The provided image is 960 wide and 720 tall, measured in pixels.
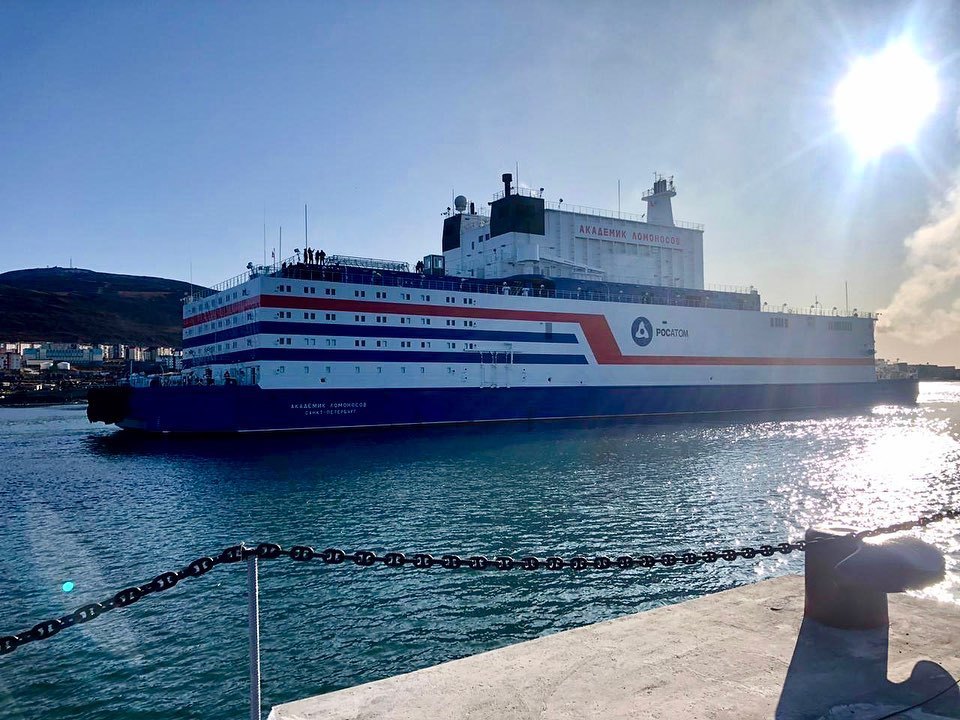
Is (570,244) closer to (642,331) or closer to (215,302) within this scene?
(642,331)

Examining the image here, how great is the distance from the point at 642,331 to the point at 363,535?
3101 centimetres

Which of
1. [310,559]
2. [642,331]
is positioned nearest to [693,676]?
[310,559]

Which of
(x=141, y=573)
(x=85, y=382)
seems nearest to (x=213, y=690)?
(x=141, y=573)

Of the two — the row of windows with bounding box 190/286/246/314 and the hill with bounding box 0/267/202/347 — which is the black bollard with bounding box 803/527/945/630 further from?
the hill with bounding box 0/267/202/347

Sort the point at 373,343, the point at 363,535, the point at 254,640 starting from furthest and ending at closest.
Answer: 1. the point at 373,343
2. the point at 363,535
3. the point at 254,640

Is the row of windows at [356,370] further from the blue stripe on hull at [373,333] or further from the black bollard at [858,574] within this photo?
the black bollard at [858,574]

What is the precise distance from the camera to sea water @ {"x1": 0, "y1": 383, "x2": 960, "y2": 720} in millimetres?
6746

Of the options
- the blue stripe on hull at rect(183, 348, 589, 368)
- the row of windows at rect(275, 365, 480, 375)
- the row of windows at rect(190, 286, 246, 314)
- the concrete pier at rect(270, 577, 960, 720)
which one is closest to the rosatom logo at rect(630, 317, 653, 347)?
the blue stripe on hull at rect(183, 348, 589, 368)

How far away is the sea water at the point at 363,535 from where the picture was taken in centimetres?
675

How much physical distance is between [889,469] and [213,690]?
2102 centimetres

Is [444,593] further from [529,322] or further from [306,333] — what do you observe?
[529,322]

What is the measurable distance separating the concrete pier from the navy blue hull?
26.5m

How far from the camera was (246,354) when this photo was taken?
3017 centimetres

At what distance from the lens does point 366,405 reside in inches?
1212
